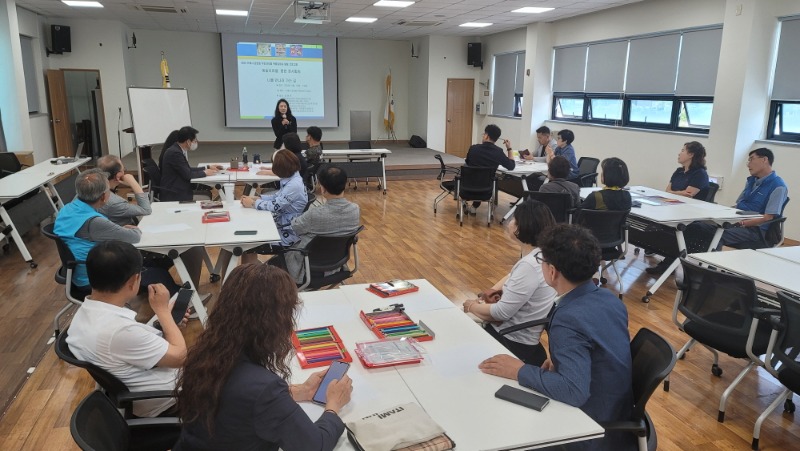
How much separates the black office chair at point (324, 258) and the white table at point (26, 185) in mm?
3426

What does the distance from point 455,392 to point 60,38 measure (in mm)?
12617

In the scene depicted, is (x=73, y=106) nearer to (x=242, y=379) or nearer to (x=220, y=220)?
(x=220, y=220)

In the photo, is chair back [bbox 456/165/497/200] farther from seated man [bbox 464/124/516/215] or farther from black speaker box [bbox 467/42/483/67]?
black speaker box [bbox 467/42/483/67]

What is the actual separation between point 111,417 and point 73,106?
12.4 m

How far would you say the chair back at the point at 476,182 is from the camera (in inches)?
279

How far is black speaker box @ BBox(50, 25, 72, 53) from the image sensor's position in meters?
11.3

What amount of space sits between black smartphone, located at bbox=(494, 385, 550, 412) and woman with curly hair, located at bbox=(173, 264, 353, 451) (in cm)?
57

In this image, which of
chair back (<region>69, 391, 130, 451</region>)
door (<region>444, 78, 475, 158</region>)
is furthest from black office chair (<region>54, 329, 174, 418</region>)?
door (<region>444, 78, 475, 158</region>)

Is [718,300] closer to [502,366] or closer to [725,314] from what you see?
[725,314]

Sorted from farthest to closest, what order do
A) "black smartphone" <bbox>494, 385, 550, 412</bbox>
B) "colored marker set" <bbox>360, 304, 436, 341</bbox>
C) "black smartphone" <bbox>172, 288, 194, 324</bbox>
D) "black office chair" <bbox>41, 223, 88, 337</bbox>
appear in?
"black office chair" <bbox>41, 223, 88, 337</bbox> < "black smartphone" <bbox>172, 288, 194, 324</bbox> < "colored marker set" <bbox>360, 304, 436, 341</bbox> < "black smartphone" <bbox>494, 385, 550, 412</bbox>

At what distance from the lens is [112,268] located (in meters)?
2.09

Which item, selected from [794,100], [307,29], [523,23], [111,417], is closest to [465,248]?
[794,100]

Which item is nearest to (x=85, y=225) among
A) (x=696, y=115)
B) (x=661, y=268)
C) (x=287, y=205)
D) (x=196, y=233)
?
(x=196, y=233)

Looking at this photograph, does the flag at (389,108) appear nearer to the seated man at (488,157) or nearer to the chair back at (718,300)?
the seated man at (488,157)
